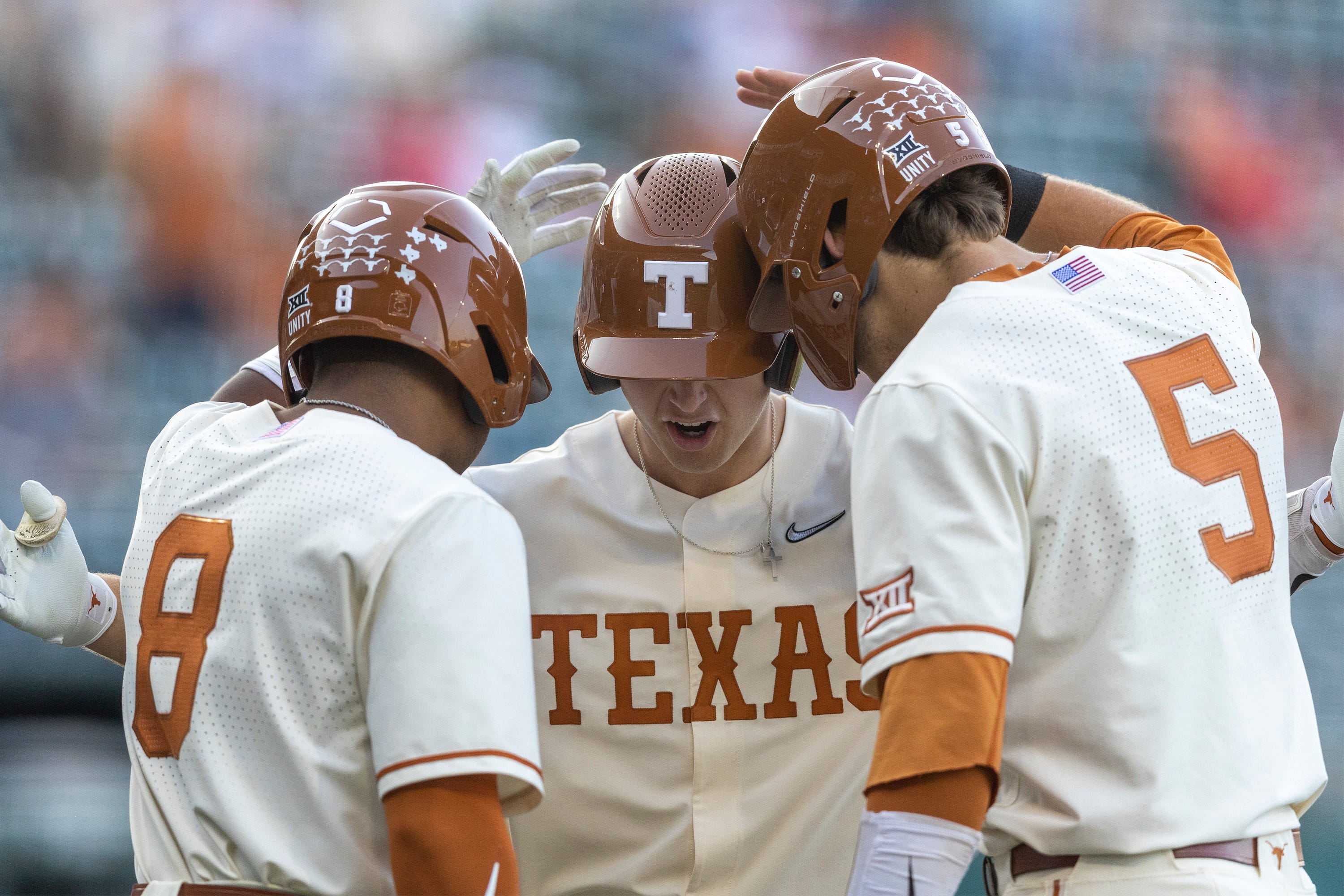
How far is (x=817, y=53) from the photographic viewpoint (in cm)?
611

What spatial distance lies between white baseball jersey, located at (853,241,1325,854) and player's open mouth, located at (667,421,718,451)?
0.82 meters

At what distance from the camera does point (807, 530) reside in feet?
8.36

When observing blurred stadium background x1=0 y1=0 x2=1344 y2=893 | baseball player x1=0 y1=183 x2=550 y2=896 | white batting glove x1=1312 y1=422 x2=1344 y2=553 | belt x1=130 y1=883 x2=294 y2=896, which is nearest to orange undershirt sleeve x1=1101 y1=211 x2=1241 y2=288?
white batting glove x1=1312 y1=422 x2=1344 y2=553

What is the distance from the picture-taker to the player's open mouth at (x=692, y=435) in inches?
99.7

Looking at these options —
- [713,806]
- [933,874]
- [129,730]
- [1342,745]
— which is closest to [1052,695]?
[933,874]

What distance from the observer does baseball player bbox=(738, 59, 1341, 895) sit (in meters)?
1.54

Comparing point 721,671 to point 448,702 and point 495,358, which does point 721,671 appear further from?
point 448,702

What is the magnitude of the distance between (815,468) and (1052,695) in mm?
1028

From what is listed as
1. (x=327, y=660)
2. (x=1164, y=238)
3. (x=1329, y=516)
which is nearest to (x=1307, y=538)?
(x=1329, y=516)

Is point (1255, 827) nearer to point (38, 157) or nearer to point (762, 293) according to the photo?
point (762, 293)

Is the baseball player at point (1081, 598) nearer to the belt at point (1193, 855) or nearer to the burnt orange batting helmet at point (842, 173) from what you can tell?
the belt at point (1193, 855)

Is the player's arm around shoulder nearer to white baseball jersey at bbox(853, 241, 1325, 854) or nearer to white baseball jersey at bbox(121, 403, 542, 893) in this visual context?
white baseball jersey at bbox(121, 403, 542, 893)

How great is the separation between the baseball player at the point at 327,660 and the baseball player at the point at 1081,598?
49 cm

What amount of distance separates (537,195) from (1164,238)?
165 cm
